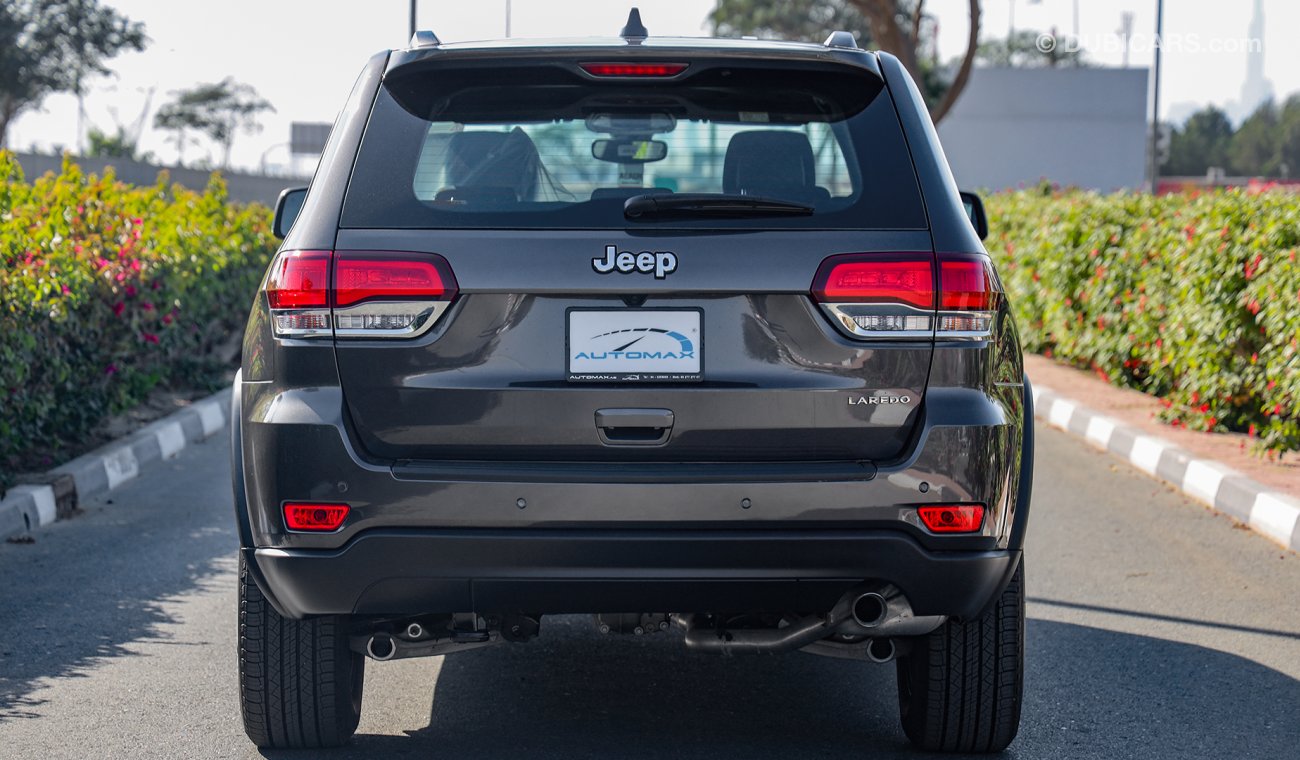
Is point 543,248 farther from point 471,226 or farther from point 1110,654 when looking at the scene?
point 1110,654

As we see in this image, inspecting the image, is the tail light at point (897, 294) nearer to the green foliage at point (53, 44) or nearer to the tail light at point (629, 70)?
the tail light at point (629, 70)

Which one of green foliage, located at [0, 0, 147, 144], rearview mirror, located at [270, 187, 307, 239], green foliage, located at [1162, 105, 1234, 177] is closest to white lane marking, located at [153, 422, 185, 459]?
rearview mirror, located at [270, 187, 307, 239]

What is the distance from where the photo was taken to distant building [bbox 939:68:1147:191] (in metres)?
55.0

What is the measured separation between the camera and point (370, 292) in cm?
333

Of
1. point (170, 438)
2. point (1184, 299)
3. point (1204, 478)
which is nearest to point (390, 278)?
point (1204, 478)

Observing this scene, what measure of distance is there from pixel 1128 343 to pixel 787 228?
8.53 metres

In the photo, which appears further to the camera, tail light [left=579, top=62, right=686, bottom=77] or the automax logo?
tail light [left=579, top=62, right=686, bottom=77]

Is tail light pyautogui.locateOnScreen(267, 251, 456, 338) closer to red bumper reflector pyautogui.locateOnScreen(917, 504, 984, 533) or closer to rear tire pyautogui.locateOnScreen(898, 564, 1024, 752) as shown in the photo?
red bumper reflector pyautogui.locateOnScreen(917, 504, 984, 533)

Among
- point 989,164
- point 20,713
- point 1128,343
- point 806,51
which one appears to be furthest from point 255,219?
point 989,164

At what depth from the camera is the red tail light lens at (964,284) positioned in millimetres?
3369

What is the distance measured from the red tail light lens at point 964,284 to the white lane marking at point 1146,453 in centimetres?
592

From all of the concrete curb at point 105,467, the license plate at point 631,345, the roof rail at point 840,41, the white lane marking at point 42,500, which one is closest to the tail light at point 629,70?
the roof rail at point 840,41

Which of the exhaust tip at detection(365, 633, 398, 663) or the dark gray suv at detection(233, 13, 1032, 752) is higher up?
the dark gray suv at detection(233, 13, 1032, 752)

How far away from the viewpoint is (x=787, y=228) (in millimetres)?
3365
